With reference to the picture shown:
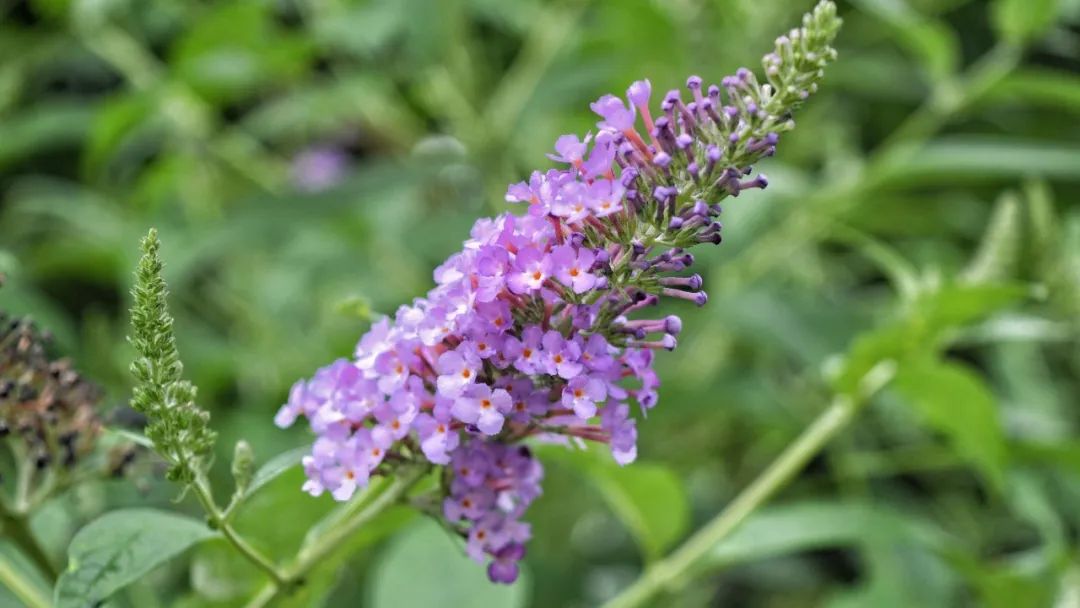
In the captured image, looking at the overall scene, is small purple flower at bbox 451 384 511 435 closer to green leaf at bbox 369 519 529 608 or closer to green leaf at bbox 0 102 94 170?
green leaf at bbox 369 519 529 608

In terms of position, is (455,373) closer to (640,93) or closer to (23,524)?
(640,93)

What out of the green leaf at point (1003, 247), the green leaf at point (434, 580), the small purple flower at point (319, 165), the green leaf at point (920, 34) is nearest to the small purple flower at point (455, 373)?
the green leaf at point (434, 580)

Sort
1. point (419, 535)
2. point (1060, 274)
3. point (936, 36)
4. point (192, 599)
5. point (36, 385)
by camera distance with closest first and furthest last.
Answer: point (36, 385), point (192, 599), point (419, 535), point (1060, 274), point (936, 36)

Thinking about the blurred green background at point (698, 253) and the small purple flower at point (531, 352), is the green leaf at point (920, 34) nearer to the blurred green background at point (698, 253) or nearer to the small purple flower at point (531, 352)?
the blurred green background at point (698, 253)

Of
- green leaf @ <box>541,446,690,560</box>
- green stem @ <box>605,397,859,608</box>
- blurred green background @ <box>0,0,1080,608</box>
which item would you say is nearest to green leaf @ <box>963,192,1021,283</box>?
blurred green background @ <box>0,0,1080,608</box>

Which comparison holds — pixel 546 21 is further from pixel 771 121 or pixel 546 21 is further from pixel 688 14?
pixel 771 121

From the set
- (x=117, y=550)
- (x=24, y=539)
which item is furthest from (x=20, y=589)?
(x=117, y=550)

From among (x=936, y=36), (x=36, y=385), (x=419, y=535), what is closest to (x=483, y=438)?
(x=36, y=385)
